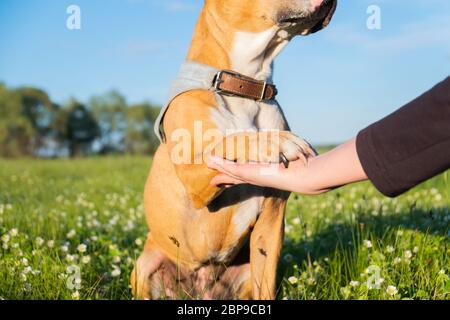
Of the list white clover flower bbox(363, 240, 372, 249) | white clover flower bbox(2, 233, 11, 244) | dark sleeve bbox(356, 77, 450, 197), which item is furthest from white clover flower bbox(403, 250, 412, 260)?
white clover flower bbox(2, 233, 11, 244)

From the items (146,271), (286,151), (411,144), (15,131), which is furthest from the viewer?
(15,131)

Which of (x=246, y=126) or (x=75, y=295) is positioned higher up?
(x=246, y=126)

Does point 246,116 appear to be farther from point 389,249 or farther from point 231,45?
point 389,249

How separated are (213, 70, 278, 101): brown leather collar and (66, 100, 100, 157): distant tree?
44.7 m

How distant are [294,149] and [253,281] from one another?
52.9 inches

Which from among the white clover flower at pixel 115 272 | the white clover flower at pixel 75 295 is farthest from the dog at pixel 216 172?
the white clover flower at pixel 75 295

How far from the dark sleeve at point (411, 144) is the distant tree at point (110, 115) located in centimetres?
4864

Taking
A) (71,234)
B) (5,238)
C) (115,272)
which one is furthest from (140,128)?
(115,272)

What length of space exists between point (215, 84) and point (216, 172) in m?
0.65

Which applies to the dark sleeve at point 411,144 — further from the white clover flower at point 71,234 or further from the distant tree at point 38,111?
the distant tree at point 38,111

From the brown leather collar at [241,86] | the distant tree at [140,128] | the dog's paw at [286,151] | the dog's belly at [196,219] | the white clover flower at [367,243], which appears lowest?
the distant tree at [140,128]

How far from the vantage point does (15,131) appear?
43.9 m

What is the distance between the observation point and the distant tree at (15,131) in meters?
42.7
